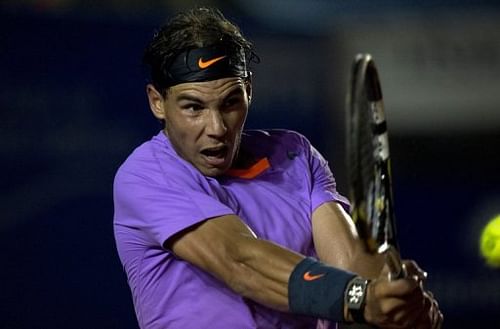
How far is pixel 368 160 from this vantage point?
3.33m

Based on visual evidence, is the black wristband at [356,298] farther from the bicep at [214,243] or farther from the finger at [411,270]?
the bicep at [214,243]

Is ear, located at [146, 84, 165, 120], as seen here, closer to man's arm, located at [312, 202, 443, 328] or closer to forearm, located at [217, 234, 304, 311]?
man's arm, located at [312, 202, 443, 328]

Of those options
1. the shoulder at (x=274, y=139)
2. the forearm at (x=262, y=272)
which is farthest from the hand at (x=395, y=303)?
the shoulder at (x=274, y=139)

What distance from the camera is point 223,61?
4238 millimetres

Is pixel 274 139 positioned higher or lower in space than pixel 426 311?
higher

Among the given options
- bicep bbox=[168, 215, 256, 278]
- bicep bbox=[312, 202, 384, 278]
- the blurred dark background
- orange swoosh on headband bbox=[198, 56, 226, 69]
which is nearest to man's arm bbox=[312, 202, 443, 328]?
bicep bbox=[312, 202, 384, 278]

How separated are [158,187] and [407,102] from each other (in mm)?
3021

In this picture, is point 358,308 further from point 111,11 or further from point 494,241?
point 111,11

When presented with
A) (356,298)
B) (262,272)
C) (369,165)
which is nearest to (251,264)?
(262,272)

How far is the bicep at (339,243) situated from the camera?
4070mm

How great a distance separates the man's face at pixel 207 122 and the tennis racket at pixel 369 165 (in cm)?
83

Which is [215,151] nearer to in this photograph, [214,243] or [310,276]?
[214,243]

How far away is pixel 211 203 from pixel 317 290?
2.12ft

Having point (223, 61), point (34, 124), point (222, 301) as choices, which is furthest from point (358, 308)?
point (34, 124)
